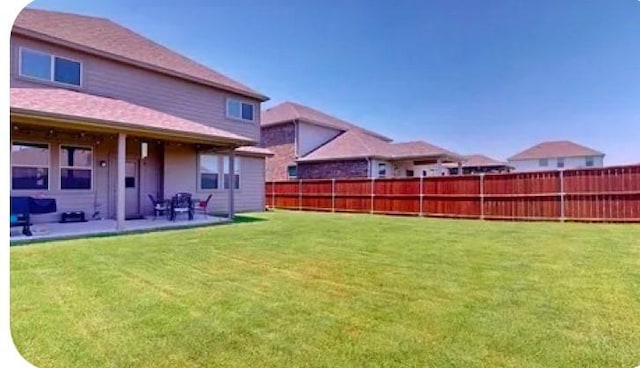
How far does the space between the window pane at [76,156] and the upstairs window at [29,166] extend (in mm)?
437

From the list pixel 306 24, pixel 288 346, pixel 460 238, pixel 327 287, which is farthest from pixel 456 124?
pixel 288 346

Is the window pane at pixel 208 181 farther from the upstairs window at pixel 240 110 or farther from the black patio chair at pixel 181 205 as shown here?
the upstairs window at pixel 240 110

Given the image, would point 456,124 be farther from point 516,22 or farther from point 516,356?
point 516,356

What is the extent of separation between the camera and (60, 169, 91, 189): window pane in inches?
421

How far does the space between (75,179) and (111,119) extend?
3016 millimetres

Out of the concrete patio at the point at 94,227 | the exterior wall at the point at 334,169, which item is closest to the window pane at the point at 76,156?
the concrete patio at the point at 94,227

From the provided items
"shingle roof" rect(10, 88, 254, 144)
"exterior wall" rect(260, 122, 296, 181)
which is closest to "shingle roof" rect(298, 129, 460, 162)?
"exterior wall" rect(260, 122, 296, 181)

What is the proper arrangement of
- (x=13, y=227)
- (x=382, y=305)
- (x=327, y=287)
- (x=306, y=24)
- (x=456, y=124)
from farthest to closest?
(x=456, y=124), (x=13, y=227), (x=306, y=24), (x=327, y=287), (x=382, y=305)

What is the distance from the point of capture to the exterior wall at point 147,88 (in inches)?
407

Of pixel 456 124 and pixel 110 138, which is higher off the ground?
pixel 456 124

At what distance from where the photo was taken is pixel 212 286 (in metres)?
4.89

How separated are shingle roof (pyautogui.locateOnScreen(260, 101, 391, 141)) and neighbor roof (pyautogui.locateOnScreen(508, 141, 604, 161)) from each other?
23414mm

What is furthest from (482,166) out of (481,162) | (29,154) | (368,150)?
(29,154)

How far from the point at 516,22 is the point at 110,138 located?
36.1ft
